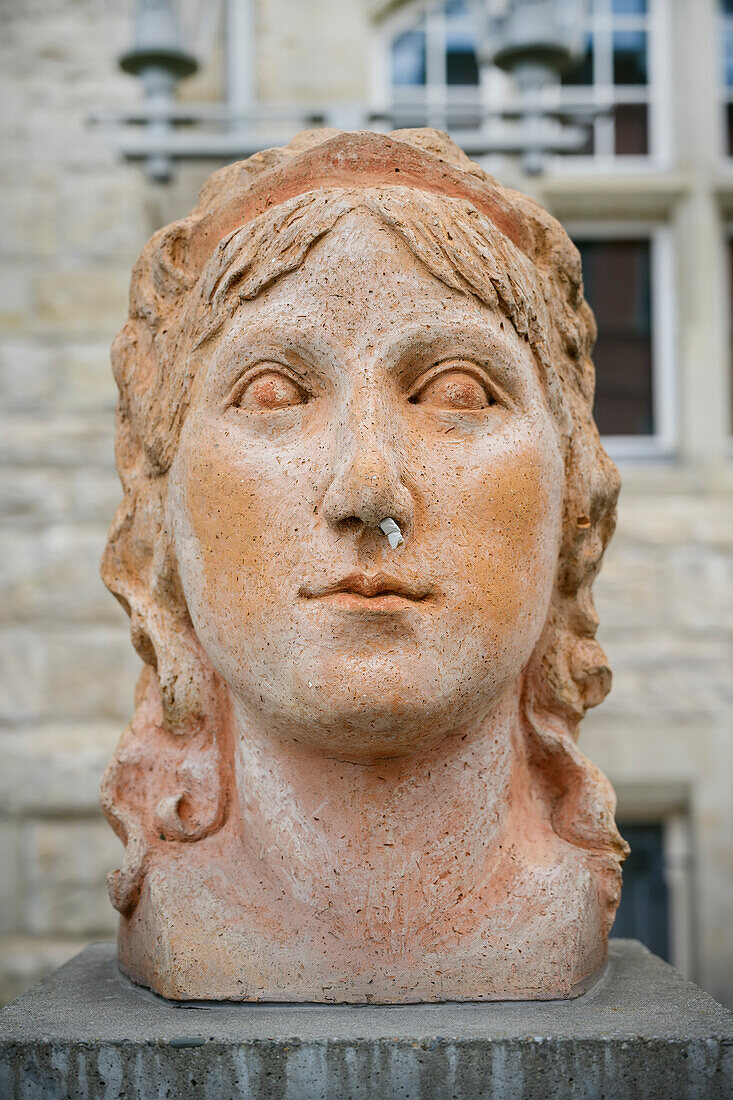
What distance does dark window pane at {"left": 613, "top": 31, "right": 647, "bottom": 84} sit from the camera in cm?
568

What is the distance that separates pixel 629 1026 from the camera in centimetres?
235

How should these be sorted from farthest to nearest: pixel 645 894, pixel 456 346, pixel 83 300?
pixel 645 894 < pixel 83 300 < pixel 456 346

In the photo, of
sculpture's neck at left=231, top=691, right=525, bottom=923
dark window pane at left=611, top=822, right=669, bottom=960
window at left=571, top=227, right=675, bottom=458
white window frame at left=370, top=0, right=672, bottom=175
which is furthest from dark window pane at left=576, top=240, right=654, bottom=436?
sculpture's neck at left=231, top=691, right=525, bottom=923

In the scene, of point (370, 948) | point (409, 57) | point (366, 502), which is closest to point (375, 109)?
point (409, 57)

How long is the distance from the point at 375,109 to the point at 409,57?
129cm

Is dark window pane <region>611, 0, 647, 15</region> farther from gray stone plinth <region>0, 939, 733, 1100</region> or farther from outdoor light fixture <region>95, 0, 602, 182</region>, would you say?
gray stone plinth <region>0, 939, 733, 1100</region>

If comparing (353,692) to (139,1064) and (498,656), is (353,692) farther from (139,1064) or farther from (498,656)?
(139,1064)

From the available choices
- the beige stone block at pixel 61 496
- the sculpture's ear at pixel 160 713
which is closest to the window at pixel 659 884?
the beige stone block at pixel 61 496

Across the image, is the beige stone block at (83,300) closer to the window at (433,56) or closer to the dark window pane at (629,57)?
the window at (433,56)

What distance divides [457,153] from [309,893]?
5.23 feet

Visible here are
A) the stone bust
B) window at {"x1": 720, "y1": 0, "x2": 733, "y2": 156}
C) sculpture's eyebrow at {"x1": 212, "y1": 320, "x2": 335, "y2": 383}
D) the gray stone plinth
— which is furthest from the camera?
window at {"x1": 720, "y1": 0, "x2": 733, "y2": 156}

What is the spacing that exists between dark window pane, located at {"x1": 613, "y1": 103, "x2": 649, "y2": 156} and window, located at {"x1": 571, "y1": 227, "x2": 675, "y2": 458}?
35cm

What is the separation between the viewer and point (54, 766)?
486 centimetres

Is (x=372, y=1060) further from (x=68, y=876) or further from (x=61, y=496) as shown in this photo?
(x=61, y=496)
